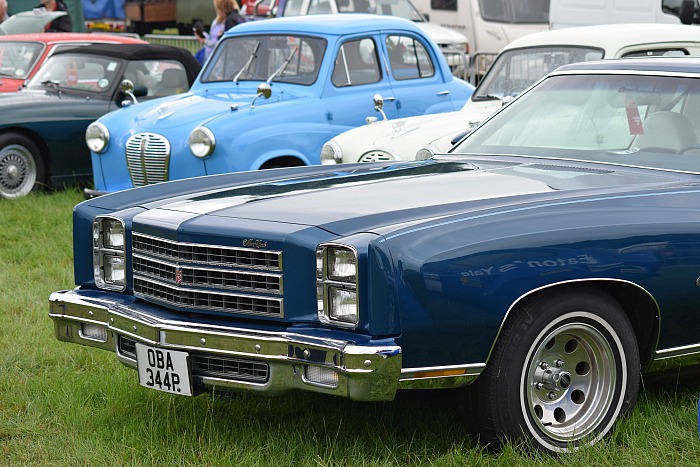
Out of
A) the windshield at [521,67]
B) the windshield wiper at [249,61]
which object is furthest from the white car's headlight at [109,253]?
the windshield wiper at [249,61]

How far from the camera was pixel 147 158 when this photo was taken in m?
9.00

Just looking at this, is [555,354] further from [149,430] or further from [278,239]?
[149,430]

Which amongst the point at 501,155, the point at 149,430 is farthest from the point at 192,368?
the point at 501,155

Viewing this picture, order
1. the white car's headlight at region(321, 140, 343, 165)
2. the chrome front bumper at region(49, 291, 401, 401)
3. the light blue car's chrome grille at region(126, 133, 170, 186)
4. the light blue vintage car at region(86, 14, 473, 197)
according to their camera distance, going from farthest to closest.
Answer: the light blue car's chrome grille at region(126, 133, 170, 186)
the light blue vintage car at region(86, 14, 473, 197)
the white car's headlight at region(321, 140, 343, 165)
the chrome front bumper at region(49, 291, 401, 401)

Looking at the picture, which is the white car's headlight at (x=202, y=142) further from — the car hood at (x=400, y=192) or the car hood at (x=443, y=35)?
the car hood at (x=443, y=35)

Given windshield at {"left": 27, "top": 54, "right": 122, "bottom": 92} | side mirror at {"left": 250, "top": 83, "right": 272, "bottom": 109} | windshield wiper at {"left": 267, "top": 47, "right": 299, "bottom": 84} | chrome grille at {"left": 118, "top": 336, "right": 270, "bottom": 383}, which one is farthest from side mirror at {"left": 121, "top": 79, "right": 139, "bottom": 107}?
chrome grille at {"left": 118, "top": 336, "right": 270, "bottom": 383}

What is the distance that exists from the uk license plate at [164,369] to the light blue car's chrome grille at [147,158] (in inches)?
192

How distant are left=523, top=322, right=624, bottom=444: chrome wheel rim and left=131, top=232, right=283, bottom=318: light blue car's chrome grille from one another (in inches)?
35.6

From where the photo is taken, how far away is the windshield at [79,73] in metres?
11.1

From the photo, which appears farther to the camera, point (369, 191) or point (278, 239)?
point (369, 191)

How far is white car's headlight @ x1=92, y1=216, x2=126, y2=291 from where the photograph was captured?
176 inches

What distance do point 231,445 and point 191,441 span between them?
0.16 m

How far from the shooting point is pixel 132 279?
4.40 m

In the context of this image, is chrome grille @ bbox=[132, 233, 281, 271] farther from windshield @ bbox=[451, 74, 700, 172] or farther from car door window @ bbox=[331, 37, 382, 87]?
car door window @ bbox=[331, 37, 382, 87]
